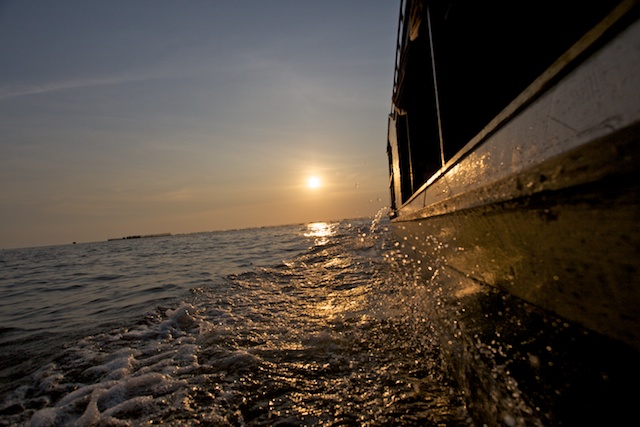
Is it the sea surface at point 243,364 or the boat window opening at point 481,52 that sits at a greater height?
the boat window opening at point 481,52

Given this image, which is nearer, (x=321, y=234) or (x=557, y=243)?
(x=557, y=243)

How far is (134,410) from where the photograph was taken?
87.4 inches

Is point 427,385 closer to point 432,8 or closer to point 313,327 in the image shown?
point 313,327

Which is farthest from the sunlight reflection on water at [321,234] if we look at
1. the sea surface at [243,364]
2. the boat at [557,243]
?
the boat at [557,243]

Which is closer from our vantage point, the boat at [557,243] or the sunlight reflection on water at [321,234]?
the boat at [557,243]

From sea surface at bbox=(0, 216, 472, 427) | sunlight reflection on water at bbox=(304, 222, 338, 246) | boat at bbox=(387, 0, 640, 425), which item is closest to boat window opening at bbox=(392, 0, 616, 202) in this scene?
boat at bbox=(387, 0, 640, 425)

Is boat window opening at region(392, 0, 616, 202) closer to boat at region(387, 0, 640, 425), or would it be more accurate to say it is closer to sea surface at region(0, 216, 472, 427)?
boat at region(387, 0, 640, 425)

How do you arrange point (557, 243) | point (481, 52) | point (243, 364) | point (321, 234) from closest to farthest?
point (557, 243) < point (243, 364) < point (481, 52) < point (321, 234)

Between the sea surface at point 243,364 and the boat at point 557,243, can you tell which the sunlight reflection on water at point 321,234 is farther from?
the boat at point 557,243

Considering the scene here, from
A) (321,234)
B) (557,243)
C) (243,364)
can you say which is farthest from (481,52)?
(321,234)

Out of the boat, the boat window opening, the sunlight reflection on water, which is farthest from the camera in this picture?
the sunlight reflection on water

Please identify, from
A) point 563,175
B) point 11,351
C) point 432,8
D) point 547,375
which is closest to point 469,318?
point 547,375

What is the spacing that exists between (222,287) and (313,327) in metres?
3.95

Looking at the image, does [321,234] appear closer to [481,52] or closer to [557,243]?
[481,52]
